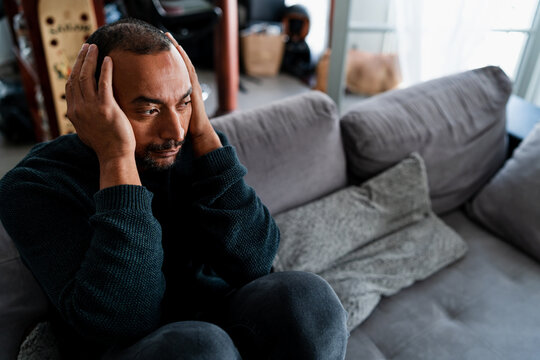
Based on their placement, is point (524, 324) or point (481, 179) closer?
point (524, 324)

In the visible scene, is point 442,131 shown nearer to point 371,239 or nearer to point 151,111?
point 371,239

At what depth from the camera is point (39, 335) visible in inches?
36.8

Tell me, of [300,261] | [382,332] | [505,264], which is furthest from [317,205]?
[505,264]

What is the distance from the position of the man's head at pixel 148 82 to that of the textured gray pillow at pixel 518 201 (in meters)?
1.21

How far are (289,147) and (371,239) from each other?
402 millimetres

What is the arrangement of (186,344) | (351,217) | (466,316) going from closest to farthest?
1. (186,344)
2. (466,316)
3. (351,217)

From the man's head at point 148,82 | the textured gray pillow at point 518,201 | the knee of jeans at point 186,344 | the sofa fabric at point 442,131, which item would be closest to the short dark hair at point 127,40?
the man's head at point 148,82

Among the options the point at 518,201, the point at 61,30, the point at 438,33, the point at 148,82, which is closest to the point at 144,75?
the point at 148,82

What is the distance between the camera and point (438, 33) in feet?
7.25

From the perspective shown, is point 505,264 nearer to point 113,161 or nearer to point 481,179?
point 481,179

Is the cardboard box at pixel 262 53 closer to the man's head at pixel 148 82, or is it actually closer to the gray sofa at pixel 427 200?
the gray sofa at pixel 427 200

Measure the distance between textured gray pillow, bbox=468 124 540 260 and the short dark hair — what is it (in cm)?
128

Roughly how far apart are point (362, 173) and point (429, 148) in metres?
0.26

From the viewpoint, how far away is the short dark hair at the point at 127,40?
2.56ft
